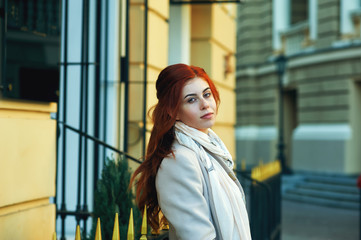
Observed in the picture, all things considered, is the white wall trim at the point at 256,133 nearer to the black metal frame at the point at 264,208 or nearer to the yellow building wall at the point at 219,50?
the yellow building wall at the point at 219,50

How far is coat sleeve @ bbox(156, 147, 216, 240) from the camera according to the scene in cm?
217

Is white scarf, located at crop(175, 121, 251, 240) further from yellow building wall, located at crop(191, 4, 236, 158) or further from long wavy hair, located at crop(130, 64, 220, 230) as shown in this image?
yellow building wall, located at crop(191, 4, 236, 158)

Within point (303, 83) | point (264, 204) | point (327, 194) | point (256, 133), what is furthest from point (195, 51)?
point (256, 133)

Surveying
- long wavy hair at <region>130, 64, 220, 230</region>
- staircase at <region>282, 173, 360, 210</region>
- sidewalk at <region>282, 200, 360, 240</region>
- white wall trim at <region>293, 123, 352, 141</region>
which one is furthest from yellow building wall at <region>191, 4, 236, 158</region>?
white wall trim at <region>293, 123, 352, 141</region>

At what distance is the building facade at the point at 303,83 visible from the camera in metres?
16.0

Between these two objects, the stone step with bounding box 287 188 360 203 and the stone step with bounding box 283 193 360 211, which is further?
the stone step with bounding box 287 188 360 203

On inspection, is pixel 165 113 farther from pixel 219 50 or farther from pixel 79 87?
pixel 219 50

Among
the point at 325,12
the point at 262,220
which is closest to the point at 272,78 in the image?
the point at 325,12

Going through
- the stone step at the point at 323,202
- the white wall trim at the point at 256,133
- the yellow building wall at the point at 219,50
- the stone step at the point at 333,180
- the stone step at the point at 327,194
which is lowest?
the stone step at the point at 323,202

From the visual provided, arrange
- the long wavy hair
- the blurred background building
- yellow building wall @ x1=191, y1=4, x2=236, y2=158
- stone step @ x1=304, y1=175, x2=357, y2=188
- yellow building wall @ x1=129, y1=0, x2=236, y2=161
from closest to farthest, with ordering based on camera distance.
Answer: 1. the long wavy hair
2. the blurred background building
3. yellow building wall @ x1=129, y1=0, x2=236, y2=161
4. yellow building wall @ x1=191, y1=4, x2=236, y2=158
5. stone step @ x1=304, y1=175, x2=357, y2=188

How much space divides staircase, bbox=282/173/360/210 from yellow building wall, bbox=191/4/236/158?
189 inches

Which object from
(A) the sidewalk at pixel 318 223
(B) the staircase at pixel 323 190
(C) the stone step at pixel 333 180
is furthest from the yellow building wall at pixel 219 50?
(C) the stone step at pixel 333 180

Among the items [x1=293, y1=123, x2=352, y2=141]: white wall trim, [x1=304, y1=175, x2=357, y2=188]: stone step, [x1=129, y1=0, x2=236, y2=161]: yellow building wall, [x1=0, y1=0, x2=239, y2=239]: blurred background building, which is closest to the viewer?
[x1=0, y1=0, x2=239, y2=239]: blurred background building

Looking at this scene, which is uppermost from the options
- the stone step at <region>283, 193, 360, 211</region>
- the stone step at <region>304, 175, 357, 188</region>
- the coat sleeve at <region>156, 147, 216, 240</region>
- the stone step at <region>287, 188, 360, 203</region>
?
the coat sleeve at <region>156, 147, 216, 240</region>
